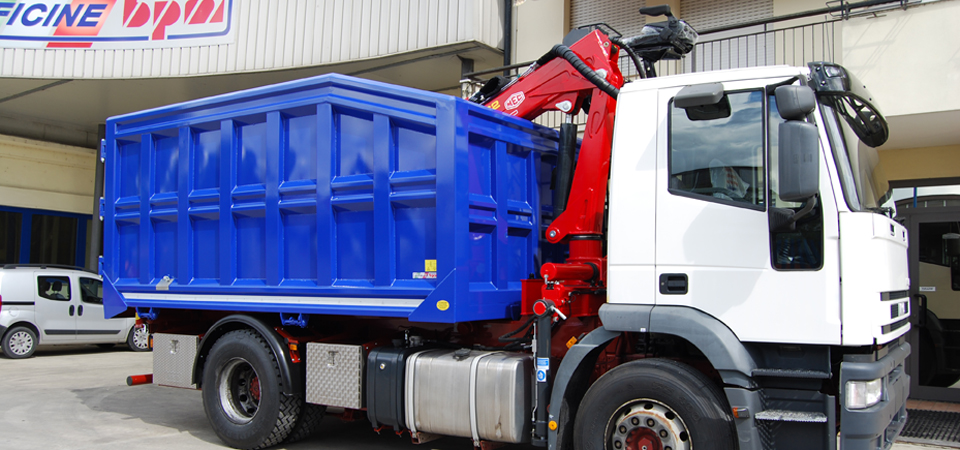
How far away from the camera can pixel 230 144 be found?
7082 millimetres

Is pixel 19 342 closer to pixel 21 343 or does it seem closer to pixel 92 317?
pixel 21 343

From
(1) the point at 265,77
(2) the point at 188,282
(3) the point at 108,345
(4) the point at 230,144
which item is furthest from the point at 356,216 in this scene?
(3) the point at 108,345

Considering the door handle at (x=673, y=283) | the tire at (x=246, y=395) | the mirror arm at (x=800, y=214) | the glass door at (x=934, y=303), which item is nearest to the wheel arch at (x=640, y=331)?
the door handle at (x=673, y=283)

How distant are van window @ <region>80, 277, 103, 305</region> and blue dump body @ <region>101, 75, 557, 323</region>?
28.2ft

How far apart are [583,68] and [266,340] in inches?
143

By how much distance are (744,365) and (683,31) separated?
298 centimetres

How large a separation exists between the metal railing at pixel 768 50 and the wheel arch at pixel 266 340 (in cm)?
544

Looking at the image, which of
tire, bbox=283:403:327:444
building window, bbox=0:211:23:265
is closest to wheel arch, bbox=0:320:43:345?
building window, bbox=0:211:23:265

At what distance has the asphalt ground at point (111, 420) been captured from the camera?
720 cm

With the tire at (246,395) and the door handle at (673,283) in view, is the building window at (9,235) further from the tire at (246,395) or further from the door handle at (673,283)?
the door handle at (673,283)

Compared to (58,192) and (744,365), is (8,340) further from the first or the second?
(744,365)

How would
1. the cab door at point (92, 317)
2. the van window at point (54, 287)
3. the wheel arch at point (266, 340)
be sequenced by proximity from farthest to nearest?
the cab door at point (92, 317) < the van window at point (54, 287) < the wheel arch at point (266, 340)

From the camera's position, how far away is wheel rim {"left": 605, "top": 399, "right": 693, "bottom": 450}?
15.6 ft

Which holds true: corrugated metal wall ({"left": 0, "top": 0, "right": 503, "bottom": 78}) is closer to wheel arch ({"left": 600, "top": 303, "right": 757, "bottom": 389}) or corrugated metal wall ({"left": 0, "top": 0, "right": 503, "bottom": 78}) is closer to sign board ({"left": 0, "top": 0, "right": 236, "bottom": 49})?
sign board ({"left": 0, "top": 0, "right": 236, "bottom": 49})
